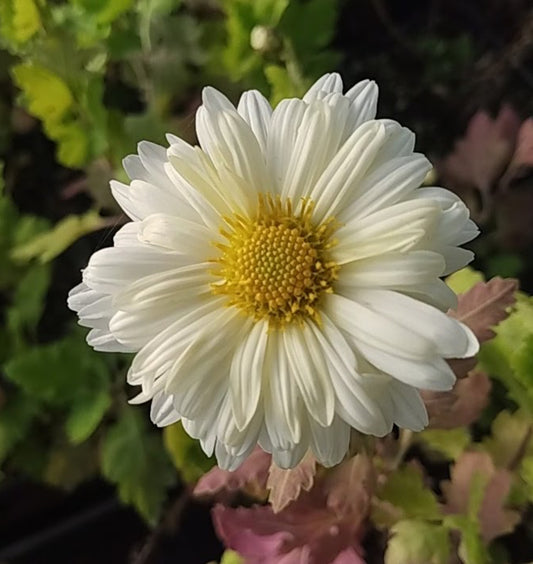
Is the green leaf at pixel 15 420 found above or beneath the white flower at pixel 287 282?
beneath

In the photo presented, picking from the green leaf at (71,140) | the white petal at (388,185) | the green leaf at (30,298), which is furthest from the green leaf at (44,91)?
the white petal at (388,185)

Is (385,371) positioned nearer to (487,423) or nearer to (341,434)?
(341,434)

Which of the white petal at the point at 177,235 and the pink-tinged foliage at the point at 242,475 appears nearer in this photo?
the white petal at the point at 177,235

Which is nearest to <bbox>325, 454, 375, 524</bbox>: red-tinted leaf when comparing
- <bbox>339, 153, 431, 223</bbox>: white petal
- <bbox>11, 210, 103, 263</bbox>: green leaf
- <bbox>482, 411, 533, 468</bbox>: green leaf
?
<bbox>482, 411, 533, 468</bbox>: green leaf

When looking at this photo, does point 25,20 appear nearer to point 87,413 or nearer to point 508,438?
point 87,413

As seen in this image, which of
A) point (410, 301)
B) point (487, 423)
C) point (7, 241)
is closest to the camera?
point (410, 301)

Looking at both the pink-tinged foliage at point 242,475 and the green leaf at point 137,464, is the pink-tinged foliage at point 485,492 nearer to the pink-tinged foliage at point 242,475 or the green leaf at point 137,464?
the pink-tinged foliage at point 242,475

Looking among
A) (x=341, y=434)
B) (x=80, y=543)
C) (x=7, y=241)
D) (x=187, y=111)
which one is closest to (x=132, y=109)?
(x=187, y=111)
